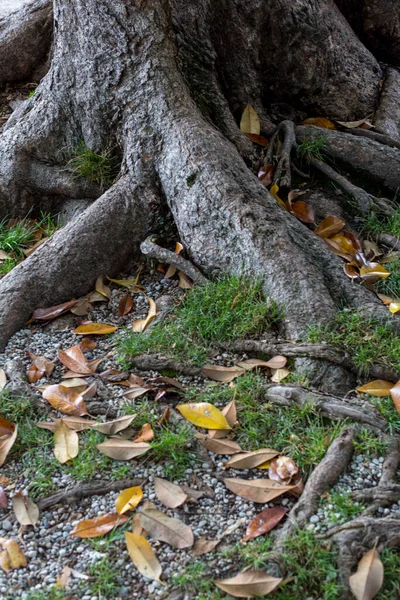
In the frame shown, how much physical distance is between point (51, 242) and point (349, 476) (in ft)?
7.10

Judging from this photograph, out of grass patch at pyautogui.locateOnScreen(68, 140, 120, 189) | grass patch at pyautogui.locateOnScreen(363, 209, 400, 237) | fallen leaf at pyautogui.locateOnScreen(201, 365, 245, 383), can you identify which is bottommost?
grass patch at pyautogui.locateOnScreen(363, 209, 400, 237)

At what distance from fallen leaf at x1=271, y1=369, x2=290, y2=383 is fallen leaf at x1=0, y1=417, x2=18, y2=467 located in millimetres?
1169

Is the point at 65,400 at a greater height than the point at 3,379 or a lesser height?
lesser

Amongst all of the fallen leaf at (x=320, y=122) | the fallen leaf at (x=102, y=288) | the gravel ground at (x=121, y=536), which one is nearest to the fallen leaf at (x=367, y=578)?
the gravel ground at (x=121, y=536)

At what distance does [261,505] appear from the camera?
2.63 meters

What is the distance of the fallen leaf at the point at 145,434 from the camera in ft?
9.46

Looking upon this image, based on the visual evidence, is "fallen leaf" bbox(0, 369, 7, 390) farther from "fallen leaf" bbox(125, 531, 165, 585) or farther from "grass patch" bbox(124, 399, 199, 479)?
"fallen leaf" bbox(125, 531, 165, 585)

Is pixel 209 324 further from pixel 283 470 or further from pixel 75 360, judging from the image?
pixel 283 470

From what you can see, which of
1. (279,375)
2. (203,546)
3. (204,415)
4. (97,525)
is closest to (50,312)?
(204,415)

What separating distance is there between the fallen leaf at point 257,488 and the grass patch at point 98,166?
227 cm

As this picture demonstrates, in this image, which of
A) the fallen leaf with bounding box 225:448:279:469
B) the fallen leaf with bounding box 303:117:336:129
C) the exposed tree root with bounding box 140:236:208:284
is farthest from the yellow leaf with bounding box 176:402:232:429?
the fallen leaf with bounding box 303:117:336:129

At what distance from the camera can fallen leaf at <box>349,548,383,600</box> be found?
2256 mm

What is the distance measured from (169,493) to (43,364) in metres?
1.06

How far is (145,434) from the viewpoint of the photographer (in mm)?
2906
